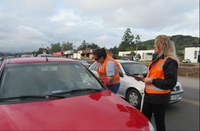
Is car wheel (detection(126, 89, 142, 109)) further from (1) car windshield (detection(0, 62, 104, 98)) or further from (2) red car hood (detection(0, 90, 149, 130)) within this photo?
(2) red car hood (detection(0, 90, 149, 130))

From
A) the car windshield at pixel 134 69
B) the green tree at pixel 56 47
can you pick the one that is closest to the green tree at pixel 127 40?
the green tree at pixel 56 47

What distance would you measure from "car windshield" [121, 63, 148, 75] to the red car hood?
4.37 metres

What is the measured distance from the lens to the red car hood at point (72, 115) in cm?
180

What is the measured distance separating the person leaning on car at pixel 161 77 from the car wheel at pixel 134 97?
2.58 m

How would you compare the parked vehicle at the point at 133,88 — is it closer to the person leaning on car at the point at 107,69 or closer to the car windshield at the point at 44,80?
the person leaning on car at the point at 107,69

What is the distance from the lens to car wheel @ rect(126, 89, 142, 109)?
579 centimetres

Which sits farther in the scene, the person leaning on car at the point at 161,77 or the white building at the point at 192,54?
the white building at the point at 192,54

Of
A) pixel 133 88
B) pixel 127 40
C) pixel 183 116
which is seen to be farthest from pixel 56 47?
pixel 183 116

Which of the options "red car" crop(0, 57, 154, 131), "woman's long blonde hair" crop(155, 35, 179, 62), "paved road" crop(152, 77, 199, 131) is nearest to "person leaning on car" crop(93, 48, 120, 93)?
"red car" crop(0, 57, 154, 131)

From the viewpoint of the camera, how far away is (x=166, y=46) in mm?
2996

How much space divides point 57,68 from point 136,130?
5.52 ft

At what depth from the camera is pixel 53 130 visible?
172cm

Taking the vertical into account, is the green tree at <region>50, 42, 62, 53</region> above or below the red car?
above

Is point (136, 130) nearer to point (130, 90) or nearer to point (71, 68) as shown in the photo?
point (71, 68)
